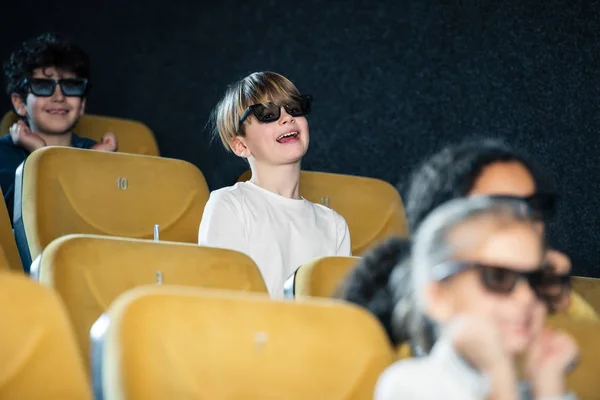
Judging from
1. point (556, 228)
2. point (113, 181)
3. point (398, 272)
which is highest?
point (398, 272)

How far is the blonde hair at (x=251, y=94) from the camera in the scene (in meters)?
2.44

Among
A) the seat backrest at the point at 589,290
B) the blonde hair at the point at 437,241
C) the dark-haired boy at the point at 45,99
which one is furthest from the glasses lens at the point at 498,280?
the dark-haired boy at the point at 45,99

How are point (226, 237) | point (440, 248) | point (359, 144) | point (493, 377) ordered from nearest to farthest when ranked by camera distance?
1. point (493, 377)
2. point (440, 248)
3. point (226, 237)
4. point (359, 144)

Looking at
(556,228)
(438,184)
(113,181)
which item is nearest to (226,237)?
(113,181)

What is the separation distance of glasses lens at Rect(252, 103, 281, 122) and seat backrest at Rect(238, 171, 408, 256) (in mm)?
311

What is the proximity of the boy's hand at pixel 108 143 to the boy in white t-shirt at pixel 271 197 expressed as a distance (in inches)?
23.8

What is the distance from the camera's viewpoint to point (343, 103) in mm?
3369

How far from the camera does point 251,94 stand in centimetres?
245

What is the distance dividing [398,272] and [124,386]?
443 millimetres

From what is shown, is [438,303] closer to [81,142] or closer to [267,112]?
[267,112]

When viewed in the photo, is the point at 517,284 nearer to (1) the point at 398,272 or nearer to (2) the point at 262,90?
(1) the point at 398,272

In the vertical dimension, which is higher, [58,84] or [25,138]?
[58,84]

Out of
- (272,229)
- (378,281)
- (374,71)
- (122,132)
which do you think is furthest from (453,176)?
(122,132)

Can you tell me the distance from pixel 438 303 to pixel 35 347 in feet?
1.53
